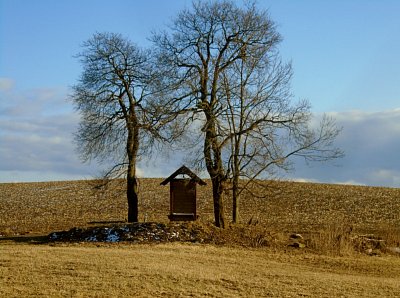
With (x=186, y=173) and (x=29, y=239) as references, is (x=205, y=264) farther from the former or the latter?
(x=29, y=239)

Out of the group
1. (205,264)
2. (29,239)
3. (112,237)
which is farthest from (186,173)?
(205,264)

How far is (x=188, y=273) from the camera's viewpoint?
678 inches

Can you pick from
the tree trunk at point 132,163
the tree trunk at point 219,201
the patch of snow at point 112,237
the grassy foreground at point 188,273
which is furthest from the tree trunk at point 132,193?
the grassy foreground at point 188,273

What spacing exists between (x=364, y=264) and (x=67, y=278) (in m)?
12.0

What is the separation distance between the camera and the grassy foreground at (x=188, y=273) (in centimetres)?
1488

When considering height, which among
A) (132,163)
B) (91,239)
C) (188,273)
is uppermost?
(132,163)

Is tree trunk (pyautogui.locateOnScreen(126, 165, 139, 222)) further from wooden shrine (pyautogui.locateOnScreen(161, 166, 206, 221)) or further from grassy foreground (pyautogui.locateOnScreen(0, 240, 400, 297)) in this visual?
grassy foreground (pyautogui.locateOnScreen(0, 240, 400, 297))

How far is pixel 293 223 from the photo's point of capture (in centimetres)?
3881

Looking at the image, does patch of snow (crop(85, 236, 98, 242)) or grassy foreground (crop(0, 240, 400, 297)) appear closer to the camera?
grassy foreground (crop(0, 240, 400, 297))

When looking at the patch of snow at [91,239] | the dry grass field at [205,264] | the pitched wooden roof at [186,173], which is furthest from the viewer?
the pitched wooden roof at [186,173]

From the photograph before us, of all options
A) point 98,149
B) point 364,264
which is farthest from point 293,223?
point 364,264

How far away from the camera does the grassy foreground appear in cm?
1488

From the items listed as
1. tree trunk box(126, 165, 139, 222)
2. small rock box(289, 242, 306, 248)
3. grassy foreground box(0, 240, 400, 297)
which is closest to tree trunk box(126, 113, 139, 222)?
tree trunk box(126, 165, 139, 222)

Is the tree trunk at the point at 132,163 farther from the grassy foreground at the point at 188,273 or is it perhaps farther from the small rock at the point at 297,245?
the small rock at the point at 297,245
